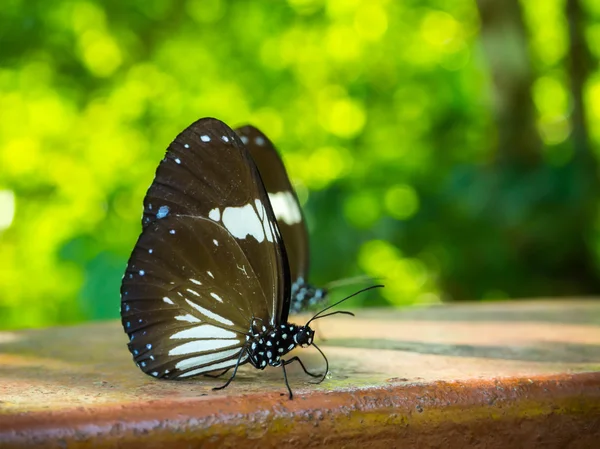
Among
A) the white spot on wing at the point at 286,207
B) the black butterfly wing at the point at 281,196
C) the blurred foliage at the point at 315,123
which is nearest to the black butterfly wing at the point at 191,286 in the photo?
the black butterfly wing at the point at 281,196

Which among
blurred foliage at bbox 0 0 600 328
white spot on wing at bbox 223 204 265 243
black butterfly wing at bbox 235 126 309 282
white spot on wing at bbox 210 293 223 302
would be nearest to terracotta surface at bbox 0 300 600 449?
white spot on wing at bbox 210 293 223 302

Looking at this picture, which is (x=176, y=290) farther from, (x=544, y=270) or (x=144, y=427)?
(x=544, y=270)

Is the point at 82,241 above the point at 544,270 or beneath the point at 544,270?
above

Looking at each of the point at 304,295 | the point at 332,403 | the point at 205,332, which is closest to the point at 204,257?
the point at 205,332

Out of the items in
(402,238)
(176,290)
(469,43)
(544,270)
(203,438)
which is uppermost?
(469,43)

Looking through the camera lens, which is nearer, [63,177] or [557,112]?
[63,177]

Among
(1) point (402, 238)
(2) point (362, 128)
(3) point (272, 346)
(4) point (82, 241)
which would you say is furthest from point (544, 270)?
(3) point (272, 346)

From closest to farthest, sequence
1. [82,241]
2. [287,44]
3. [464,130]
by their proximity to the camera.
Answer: [82,241] → [464,130] → [287,44]

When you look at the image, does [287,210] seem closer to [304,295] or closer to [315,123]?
[304,295]
